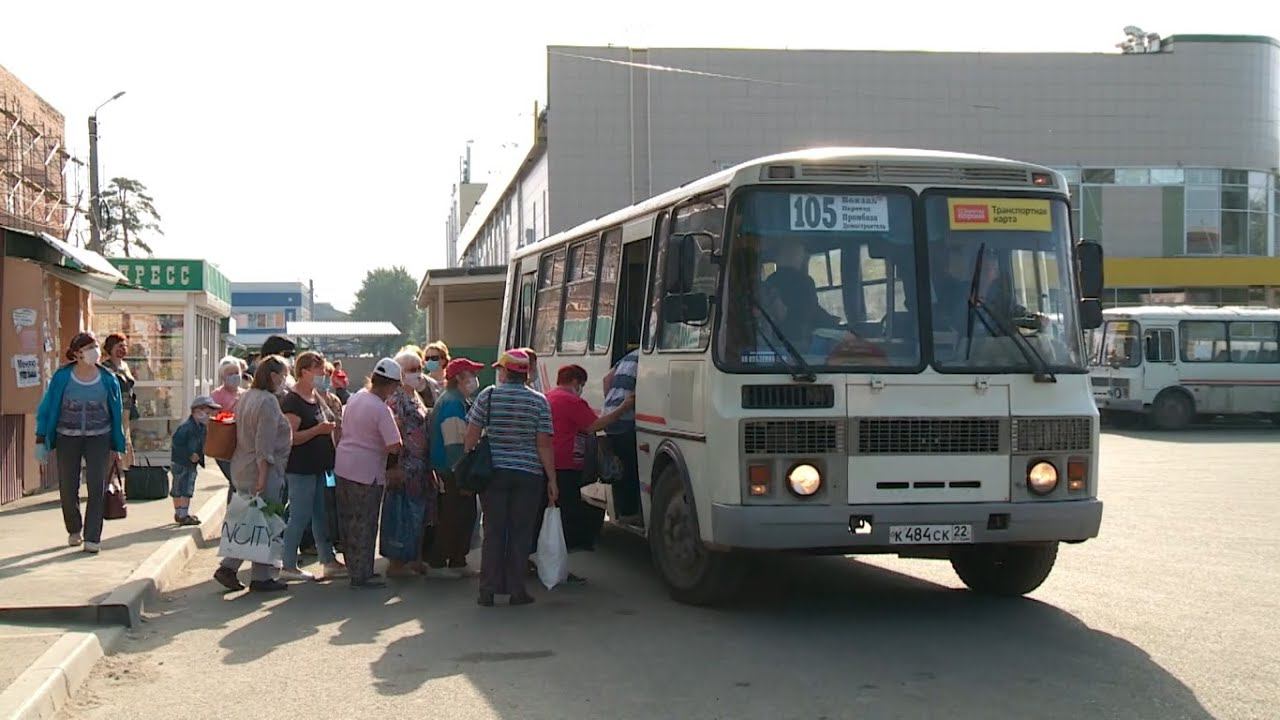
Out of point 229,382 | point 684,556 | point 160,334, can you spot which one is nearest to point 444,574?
point 684,556

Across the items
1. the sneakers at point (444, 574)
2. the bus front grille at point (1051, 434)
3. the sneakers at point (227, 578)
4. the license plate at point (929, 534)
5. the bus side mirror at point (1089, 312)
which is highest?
the bus side mirror at point (1089, 312)

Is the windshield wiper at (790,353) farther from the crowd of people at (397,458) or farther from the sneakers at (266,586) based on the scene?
the sneakers at (266,586)

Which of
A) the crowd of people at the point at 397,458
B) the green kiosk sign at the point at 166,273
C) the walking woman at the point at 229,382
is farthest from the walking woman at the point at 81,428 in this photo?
the green kiosk sign at the point at 166,273

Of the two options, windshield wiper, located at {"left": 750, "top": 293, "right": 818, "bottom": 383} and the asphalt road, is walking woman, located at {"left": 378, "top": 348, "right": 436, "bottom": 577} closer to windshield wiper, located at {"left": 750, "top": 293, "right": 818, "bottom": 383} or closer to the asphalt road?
the asphalt road

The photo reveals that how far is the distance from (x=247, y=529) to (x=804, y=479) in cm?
424

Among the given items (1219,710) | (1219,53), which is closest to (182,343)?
(1219,710)

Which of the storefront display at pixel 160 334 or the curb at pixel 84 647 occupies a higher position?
the storefront display at pixel 160 334

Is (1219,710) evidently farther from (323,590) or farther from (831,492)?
(323,590)

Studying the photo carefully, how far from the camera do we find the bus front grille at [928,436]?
27.7 feet

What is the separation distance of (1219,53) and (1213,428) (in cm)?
2413

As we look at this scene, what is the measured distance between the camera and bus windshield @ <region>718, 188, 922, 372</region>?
8547 mm

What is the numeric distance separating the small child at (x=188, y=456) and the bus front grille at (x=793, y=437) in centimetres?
715

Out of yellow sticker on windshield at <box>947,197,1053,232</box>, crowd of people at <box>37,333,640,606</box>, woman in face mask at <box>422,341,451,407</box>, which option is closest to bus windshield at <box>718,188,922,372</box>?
yellow sticker on windshield at <box>947,197,1053,232</box>

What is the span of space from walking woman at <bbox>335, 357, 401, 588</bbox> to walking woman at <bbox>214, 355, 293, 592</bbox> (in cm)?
45
